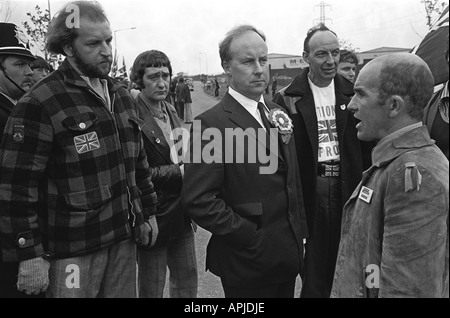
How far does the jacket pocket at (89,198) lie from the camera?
1.65 metres

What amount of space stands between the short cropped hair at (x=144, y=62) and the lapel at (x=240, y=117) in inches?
34.4

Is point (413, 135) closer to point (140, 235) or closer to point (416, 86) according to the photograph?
point (416, 86)

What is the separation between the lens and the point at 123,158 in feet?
5.98

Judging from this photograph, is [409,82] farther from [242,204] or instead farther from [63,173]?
[63,173]

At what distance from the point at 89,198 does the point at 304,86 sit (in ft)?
5.29

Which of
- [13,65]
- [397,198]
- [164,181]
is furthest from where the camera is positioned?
[13,65]

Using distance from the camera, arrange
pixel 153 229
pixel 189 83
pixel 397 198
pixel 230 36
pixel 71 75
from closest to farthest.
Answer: pixel 397 198
pixel 71 75
pixel 230 36
pixel 153 229
pixel 189 83

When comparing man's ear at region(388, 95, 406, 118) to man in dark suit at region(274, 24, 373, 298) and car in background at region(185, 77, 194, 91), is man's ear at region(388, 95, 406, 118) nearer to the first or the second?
man in dark suit at region(274, 24, 373, 298)

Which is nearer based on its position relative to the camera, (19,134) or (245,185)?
(19,134)

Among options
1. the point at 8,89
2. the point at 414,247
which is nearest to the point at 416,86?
the point at 414,247

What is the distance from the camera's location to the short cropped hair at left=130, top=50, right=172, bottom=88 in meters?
2.60

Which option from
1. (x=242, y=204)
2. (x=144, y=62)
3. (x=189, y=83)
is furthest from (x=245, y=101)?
(x=189, y=83)

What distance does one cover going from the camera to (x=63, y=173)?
5.41 ft
